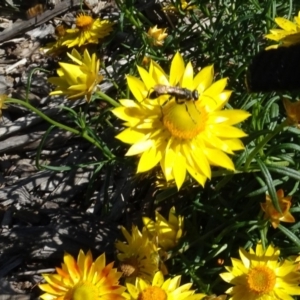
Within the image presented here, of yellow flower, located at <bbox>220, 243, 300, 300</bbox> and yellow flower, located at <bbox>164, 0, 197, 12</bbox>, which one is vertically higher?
yellow flower, located at <bbox>164, 0, 197, 12</bbox>

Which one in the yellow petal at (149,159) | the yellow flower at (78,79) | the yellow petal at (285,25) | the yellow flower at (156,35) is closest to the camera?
the yellow petal at (149,159)

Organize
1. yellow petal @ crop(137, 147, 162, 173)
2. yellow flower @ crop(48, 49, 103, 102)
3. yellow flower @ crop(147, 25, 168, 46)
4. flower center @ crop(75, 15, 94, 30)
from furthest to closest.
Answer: flower center @ crop(75, 15, 94, 30) → yellow flower @ crop(147, 25, 168, 46) → yellow flower @ crop(48, 49, 103, 102) → yellow petal @ crop(137, 147, 162, 173)

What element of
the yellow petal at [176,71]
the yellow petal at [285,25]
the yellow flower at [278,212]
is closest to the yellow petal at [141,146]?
the yellow petal at [176,71]

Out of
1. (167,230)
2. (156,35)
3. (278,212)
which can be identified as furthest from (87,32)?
(278,212)

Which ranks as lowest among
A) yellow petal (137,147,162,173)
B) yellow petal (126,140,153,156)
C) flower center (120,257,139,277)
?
flower center (120,257,139,277)

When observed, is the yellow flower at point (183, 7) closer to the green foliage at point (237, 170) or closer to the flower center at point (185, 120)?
the green foliage at point (237, 170)

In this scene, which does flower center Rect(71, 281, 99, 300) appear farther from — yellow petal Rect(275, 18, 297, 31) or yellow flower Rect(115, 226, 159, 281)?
yellow petal Rect(275, 18, 297, 31)

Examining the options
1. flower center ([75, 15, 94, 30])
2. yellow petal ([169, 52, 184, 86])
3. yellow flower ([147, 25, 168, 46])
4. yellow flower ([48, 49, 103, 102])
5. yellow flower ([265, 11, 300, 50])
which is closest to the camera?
yellow petal ([169, 52, 184, 86])

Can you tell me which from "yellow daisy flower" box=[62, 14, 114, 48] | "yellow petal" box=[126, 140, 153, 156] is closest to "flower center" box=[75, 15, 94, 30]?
"yellow daisy flower" box=[62, 14, 114, 48]
